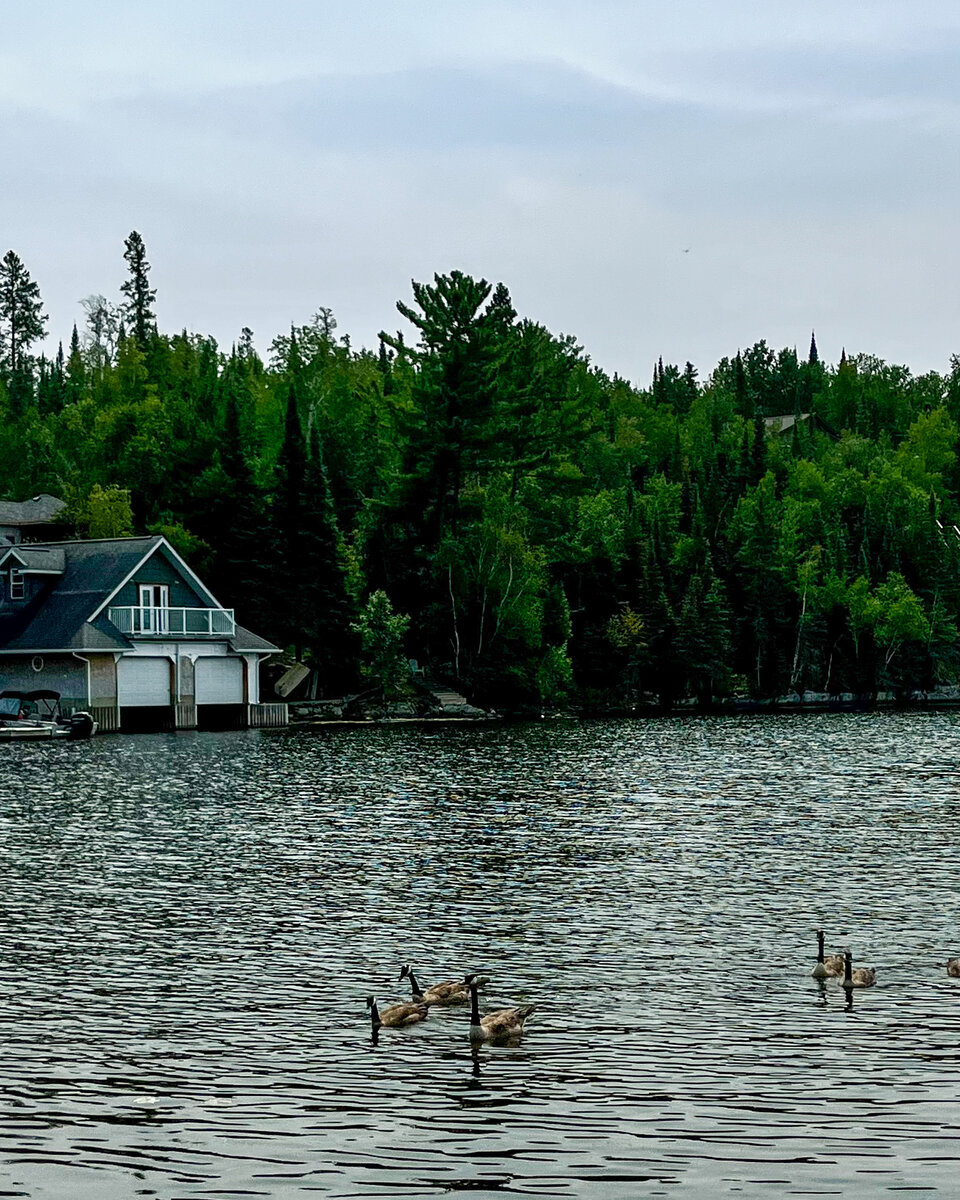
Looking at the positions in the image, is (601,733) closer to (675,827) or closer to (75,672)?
(75,672)

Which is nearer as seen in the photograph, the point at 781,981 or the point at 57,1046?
the point at 57,1046

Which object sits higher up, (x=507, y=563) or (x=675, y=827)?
(x=507, y=563)

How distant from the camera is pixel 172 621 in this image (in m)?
81.8

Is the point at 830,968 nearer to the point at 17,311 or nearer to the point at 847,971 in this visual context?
the point at 847,971

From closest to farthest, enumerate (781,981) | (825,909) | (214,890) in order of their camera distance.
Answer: (781,981)
(825,909)
(214,890)

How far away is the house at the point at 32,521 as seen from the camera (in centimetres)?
9869

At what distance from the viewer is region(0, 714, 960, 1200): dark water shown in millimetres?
13086

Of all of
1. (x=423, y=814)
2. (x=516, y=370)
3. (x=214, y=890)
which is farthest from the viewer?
(x=516, y=370)

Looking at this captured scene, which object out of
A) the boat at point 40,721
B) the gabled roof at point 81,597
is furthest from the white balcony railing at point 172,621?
the boat at point 40,721

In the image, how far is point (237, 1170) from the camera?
12859 millimetres

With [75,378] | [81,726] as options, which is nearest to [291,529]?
[81,726]

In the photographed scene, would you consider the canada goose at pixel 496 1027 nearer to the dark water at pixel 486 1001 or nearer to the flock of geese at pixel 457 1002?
the flock of geese at pixel 457 1002

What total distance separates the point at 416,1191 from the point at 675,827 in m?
25.0

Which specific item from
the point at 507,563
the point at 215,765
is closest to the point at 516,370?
the point at 507,563
